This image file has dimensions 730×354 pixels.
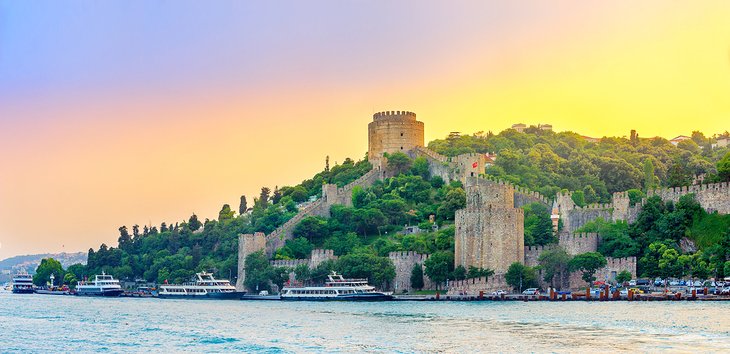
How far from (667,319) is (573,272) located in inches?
770

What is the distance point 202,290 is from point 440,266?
22.6m

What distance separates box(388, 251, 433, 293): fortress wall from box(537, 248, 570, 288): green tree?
28.8ft

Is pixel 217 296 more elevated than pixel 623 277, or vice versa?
pixel 623 277

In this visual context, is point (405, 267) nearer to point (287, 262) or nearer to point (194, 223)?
point (287, 262)

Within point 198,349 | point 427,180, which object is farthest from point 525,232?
point 198,349

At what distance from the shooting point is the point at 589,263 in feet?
213

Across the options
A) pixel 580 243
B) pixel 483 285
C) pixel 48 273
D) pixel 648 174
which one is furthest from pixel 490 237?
pixel 48 273

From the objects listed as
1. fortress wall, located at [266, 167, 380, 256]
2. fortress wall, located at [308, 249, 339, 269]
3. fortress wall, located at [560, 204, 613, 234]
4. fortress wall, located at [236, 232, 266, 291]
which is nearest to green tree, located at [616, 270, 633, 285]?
fortress wall, located at [560, 204, 613, 234]

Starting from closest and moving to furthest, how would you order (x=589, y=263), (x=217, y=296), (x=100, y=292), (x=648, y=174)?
(x=589, y=263) → (x=217, y=296) → (x=648, y=174) → (x=100, y=292)

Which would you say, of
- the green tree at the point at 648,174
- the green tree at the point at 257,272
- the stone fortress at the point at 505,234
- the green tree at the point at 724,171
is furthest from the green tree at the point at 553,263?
the green tree at the point at 648,174

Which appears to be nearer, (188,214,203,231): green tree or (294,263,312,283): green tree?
(294,263,312,283): green tree

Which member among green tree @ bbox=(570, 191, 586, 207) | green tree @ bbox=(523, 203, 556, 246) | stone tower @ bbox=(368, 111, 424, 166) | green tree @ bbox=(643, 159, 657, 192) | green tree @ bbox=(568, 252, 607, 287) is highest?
stone tower @ bbox=(368, 111, 424, 166)

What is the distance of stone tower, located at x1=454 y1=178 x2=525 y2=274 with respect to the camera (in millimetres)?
67125

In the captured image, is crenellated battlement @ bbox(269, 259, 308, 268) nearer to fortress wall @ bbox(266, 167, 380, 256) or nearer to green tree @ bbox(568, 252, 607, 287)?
fortress wall @ bbox(266, 167, 380, 256)
